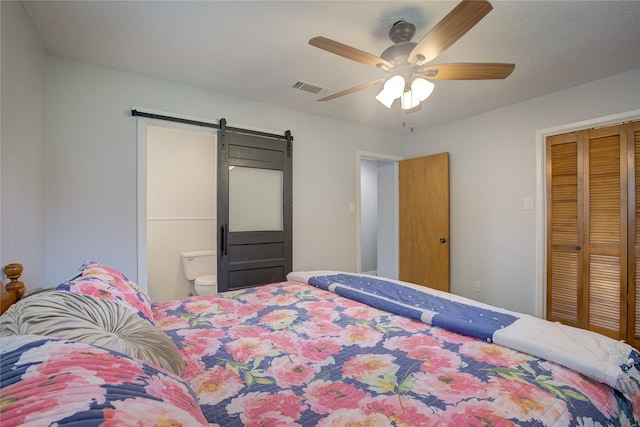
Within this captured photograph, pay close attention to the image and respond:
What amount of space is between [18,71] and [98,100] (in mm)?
795

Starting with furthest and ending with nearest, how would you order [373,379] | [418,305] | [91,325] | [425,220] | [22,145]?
[425,220] → [22,145] → [418,305] → [373,379] → [91,325]

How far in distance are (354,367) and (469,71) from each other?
68.0 inches

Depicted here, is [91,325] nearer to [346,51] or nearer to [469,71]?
[346,51]

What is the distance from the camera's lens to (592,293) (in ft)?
8.73

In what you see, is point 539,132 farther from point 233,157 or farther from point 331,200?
point 233,157

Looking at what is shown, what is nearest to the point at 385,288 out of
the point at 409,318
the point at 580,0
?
the point at 409,318

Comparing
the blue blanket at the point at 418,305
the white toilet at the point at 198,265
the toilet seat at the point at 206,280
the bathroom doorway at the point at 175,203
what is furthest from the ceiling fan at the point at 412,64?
the white toilet at the point at 198,265

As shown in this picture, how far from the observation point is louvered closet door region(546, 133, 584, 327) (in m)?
2.75

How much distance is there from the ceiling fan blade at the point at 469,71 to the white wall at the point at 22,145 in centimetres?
221

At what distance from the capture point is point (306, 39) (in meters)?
1.99

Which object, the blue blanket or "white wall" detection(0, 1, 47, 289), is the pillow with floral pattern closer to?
"white wall" detection(0, 1, 47, 289)

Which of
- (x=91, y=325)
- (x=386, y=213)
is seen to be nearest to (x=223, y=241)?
(x=91, y=325)

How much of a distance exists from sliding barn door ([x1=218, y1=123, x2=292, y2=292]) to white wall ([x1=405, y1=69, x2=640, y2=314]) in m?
2.11

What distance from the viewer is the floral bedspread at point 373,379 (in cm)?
78
